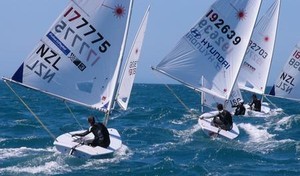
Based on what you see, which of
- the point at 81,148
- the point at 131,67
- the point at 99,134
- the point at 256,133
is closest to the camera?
the point at 81,148

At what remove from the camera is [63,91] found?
17.4 m

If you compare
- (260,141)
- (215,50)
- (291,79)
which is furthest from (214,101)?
(291,79)

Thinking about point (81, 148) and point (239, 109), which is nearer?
point (81, 148)

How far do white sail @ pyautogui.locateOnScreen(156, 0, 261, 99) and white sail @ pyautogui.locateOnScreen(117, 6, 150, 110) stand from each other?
114 centimetres

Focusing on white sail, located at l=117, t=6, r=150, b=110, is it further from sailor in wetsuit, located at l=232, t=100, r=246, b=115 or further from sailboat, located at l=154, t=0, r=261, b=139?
sailor in wetsuit, located at l=232, t=100, r=246, b=115

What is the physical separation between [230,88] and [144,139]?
5.05 m

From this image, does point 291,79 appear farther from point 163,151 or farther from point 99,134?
point 99,134

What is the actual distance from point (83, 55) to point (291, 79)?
1992 centimetres

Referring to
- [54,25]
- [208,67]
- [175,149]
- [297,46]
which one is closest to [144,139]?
[175,149]

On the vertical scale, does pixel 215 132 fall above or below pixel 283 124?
above

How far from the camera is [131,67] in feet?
80.1

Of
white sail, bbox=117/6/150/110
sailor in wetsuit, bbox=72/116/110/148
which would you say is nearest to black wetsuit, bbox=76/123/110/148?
sailor in wetsuit, bbox=72/116/110/148

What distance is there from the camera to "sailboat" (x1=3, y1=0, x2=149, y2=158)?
17.2 metres

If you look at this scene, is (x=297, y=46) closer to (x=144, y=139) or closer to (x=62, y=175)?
(x=144, y=139)
